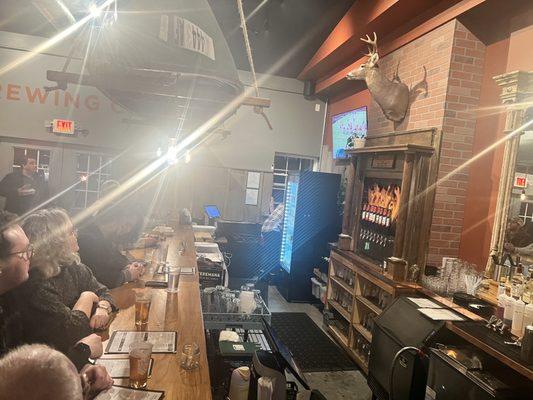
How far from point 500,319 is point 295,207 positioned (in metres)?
3.48

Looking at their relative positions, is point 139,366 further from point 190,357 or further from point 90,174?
point 90,174

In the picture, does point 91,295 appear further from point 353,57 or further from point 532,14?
point 353,57

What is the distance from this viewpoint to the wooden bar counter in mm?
1563

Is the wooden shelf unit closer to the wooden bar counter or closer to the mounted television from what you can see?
the mounted television

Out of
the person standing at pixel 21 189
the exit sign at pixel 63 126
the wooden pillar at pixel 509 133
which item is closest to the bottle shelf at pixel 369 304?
the wooden pillar at pixel 509 133

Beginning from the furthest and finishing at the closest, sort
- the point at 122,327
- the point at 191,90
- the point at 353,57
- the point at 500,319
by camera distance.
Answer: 1. the point at 353,57
2. the point at 500,319
3. the point at 191,90
4. the point at 122,327

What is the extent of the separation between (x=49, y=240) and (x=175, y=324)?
80 centimetres

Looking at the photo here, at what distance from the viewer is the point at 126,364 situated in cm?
170

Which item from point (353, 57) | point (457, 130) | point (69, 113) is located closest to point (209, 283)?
point (457, 130)

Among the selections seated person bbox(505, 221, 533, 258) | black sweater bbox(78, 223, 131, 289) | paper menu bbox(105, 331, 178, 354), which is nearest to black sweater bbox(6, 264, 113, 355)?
paper menu bbox(105, 331, 178, 354)

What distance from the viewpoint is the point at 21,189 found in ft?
19.0

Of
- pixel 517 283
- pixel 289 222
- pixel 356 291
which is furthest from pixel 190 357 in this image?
pixel 289 222

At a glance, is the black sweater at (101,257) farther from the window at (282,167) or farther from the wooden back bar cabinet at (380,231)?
the window at (282,167)

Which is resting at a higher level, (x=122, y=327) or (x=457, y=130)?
(x=457, y=130)
